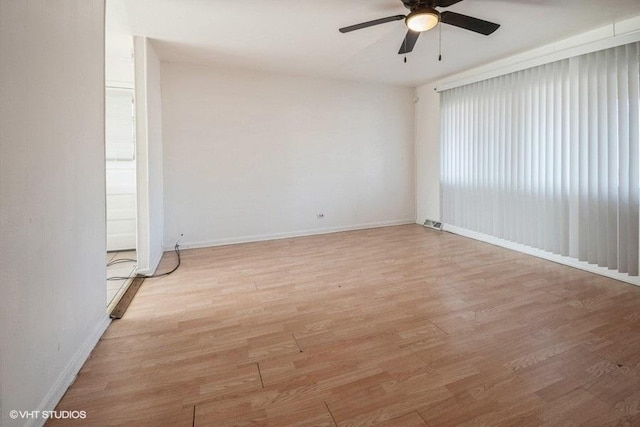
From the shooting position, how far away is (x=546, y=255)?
361cm

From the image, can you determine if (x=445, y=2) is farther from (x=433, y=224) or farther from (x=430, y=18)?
(x=433, y=224)

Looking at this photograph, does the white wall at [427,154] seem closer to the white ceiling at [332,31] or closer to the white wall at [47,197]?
the white ceiling at [332,31]

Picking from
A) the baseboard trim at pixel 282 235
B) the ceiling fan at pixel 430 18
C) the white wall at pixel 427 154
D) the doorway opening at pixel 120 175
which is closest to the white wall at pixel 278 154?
the baseboard trim at pixel 282 235

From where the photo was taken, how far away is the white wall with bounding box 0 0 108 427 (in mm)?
1156

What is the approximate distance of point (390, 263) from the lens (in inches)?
139

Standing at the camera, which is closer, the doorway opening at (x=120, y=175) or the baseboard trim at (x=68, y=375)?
the baseboard trim at (x=68, y=375)

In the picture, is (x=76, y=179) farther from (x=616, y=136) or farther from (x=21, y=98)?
(x=616, y=136)

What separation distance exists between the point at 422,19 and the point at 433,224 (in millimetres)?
3646

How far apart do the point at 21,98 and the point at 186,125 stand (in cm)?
316

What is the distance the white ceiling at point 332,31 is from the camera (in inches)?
103

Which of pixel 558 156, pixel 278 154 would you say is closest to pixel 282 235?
pixel 278 154

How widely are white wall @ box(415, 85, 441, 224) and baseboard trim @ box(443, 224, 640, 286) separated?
1.93 ft

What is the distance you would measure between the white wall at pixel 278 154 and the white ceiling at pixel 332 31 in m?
0.47

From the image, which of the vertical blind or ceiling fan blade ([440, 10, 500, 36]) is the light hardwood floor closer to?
the vertical blind
